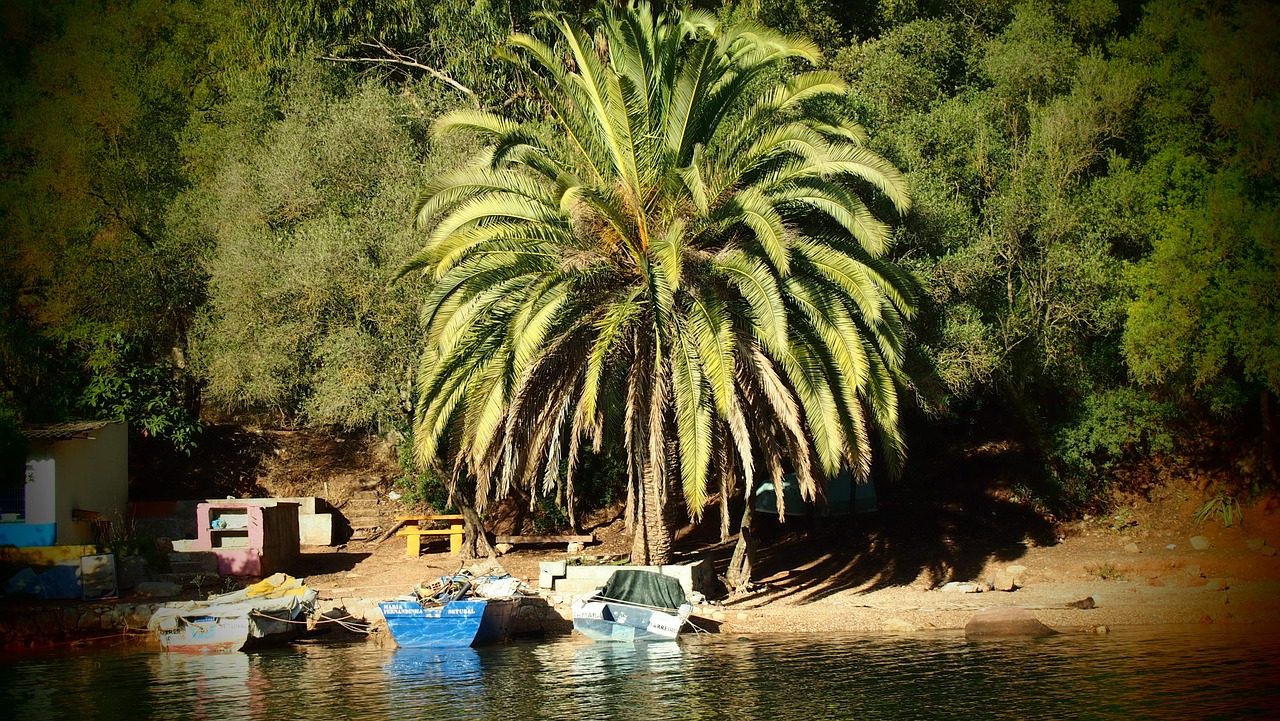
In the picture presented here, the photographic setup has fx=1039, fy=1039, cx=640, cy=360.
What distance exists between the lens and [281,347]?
92.7 ft

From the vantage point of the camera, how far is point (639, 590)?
73.2ft

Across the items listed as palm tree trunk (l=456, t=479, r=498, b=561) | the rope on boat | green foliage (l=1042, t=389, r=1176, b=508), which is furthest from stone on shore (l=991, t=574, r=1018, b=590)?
the rope on boat

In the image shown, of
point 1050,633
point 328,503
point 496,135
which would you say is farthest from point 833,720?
point 328,503

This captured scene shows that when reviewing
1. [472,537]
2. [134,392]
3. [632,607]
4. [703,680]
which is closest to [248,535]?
[472,537]

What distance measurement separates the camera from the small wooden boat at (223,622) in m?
22.7

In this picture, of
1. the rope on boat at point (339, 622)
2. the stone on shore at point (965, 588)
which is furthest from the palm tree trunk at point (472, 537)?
the stone on shore at point (965, 588)

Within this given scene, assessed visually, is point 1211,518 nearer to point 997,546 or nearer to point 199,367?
point 997,546

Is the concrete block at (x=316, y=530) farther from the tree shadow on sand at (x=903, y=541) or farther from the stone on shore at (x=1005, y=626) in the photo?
the stone on shore at (x=1005, y=626)

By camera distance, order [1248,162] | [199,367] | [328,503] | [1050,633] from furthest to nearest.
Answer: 1. [328,503]
2. [199,367]
3. [1248,162]
4. [1050,633]

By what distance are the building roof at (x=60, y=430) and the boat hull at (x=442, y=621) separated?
10244 millimetres

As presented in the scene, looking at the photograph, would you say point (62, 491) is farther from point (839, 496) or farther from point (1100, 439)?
point (1100, 439)

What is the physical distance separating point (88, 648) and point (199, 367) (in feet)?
32.0

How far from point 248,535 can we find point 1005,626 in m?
18.8

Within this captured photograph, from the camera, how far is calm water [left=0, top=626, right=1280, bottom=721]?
50.0 ft
